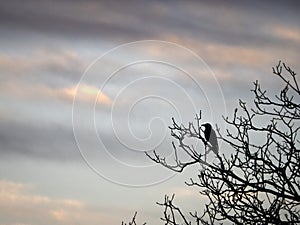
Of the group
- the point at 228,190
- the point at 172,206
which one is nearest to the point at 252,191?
the point at 228,190

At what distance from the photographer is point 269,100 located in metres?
17.6

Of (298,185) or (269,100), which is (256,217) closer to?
(298,185)

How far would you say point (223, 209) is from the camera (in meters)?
16.2

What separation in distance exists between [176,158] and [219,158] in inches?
35.9

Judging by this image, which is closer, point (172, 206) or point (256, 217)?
point (256, 217)

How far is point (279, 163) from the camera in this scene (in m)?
16.4

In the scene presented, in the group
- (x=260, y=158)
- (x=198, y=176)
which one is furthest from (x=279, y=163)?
(x=198, y=176)

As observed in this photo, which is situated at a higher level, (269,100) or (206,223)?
(269,100)

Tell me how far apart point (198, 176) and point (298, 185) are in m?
1.73

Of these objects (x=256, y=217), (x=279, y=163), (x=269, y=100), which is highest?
(x=269, y=100)

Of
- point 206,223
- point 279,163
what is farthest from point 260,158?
point 206,223

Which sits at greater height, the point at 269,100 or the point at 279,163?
the point at 269,100

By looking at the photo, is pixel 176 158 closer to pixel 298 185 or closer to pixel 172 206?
pixel 172 206

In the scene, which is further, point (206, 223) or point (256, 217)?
point (206, 223)
